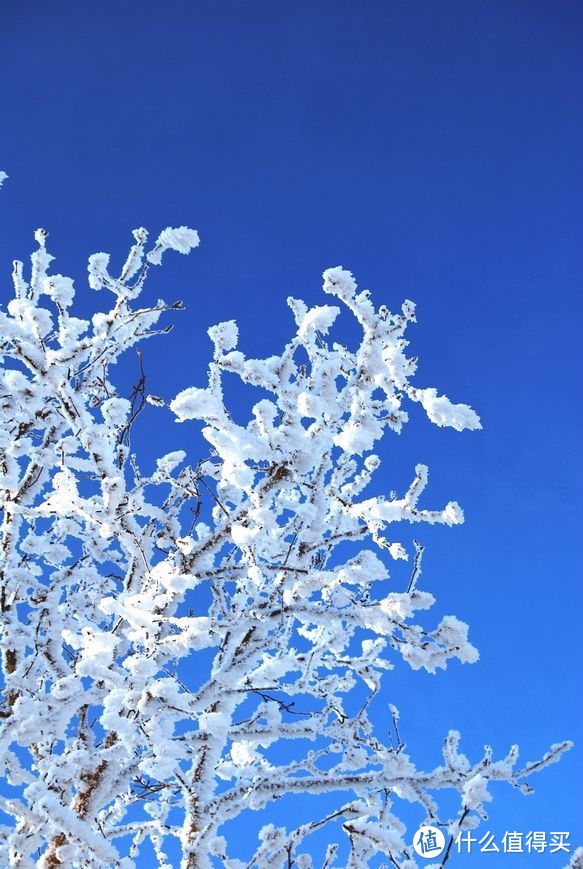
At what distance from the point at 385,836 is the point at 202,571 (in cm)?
198

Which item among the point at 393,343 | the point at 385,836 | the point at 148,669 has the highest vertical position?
the point at 393,343

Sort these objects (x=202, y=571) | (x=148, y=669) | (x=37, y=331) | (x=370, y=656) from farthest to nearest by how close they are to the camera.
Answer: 1. (x=370, y=656)
2. (x=202, y=571)
3. (x=37, y=331)
4. (x=148, y=669)

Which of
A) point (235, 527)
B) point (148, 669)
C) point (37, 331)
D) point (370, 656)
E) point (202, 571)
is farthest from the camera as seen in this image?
point (370, 656)

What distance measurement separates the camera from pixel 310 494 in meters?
3.94

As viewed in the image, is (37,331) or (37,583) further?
(37,583)

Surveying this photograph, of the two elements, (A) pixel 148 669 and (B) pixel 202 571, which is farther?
(B) pixel 202 571

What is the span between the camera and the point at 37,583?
17.3 ft

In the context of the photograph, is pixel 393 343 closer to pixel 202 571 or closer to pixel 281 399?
pixel 281 399

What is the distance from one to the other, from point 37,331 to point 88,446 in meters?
0.84

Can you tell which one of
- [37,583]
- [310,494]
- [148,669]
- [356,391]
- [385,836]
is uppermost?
[356,391]

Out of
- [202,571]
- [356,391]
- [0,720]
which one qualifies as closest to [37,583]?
[0,720]

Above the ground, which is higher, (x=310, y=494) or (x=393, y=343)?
(x=393, y=343)

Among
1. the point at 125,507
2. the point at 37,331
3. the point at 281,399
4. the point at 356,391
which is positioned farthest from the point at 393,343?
the point at 37,331

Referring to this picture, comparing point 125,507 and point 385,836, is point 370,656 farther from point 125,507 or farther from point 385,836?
point 125,507
